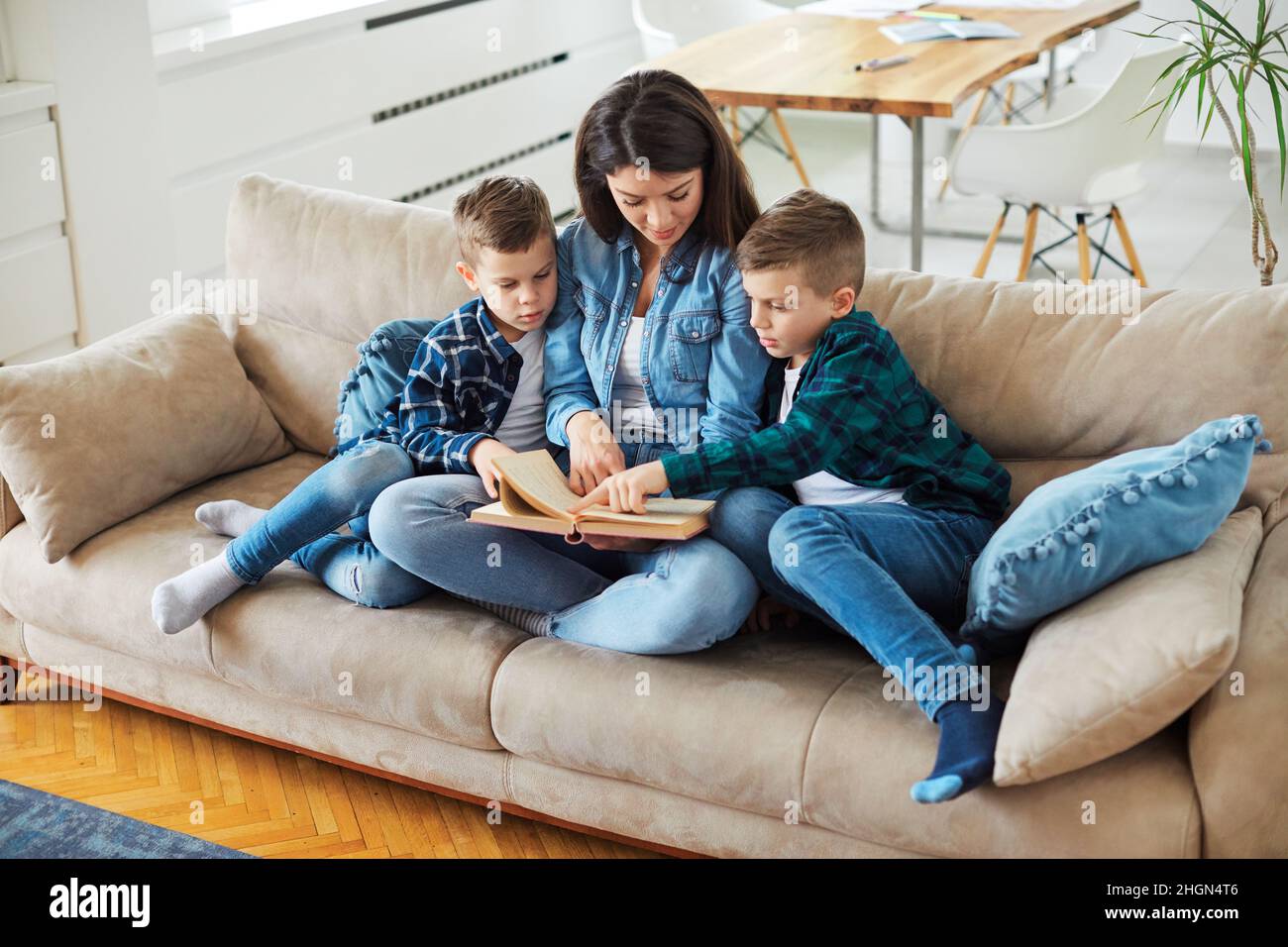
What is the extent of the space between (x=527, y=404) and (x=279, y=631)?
56 cm

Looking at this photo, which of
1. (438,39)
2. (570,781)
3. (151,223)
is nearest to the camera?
(570,781)

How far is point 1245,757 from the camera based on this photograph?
166 centimetres

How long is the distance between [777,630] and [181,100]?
2.60 metres

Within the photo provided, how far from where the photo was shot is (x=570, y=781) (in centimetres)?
209

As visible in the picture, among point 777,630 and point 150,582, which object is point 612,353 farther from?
point 150,582

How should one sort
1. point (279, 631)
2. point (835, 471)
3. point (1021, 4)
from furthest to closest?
point (1021, 4) → point (279, 631) → point (835, 471)

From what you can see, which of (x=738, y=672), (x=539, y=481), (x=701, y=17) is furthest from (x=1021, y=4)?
(x=738, y=672)

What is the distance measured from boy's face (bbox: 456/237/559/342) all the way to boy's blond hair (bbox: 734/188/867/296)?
0.35m

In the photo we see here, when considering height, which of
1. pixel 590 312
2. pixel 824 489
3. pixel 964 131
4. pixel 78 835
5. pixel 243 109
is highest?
pixel 243 109

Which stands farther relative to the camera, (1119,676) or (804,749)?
(804,749)

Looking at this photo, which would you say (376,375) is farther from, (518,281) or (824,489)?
(824,489)

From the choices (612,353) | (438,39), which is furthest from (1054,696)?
(438,39)

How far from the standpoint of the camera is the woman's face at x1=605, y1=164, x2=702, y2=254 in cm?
215

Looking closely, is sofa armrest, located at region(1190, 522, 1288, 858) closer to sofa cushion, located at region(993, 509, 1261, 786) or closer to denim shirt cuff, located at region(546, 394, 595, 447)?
sofa cushion, located at region(993, 509, 1261, 786)
